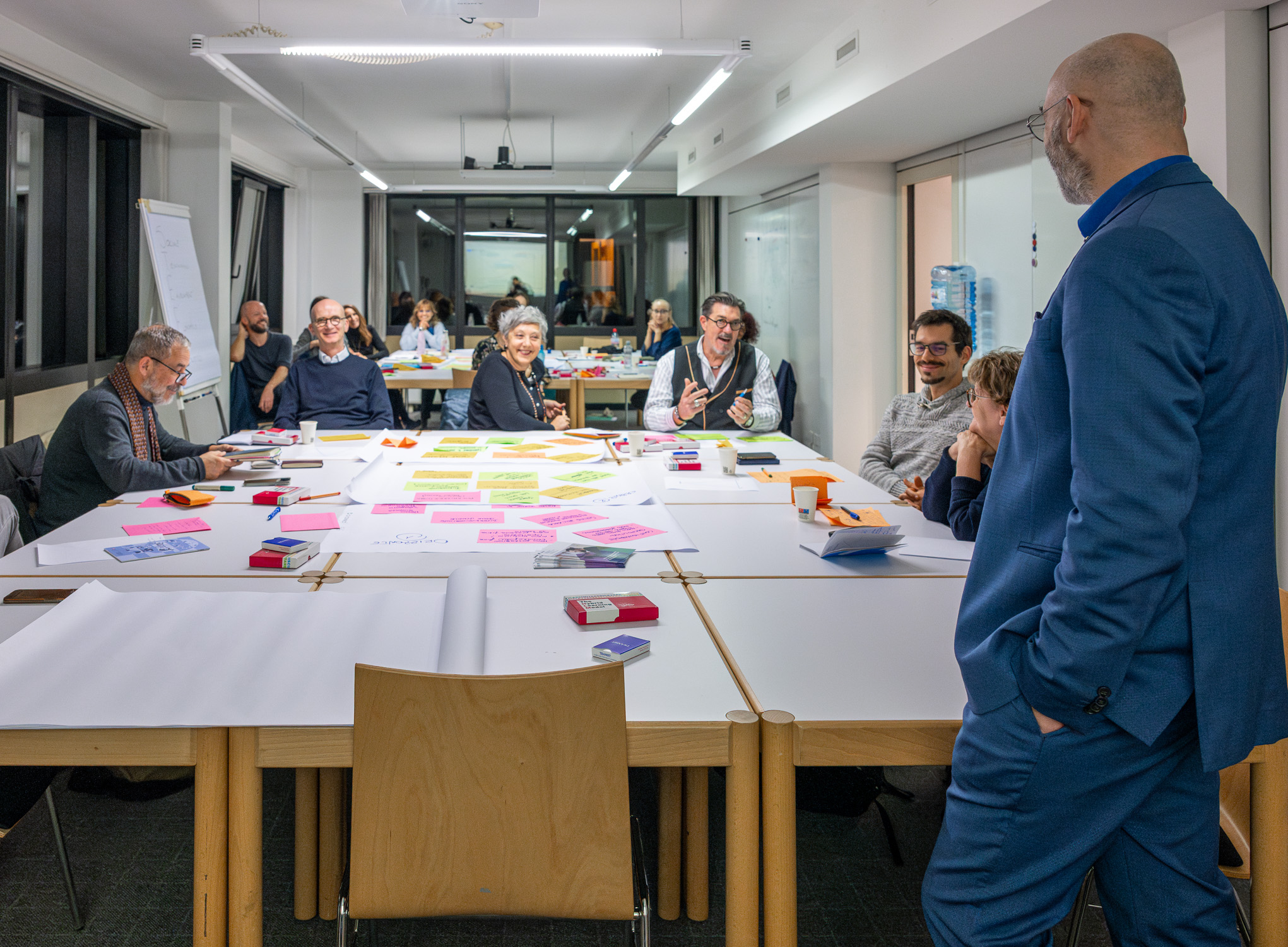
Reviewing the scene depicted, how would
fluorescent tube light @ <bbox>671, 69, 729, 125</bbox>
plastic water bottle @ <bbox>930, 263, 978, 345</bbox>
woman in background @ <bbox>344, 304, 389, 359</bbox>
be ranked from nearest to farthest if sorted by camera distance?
fluorescent tube light @ <bbox>671, 69, 729, 125</bbox> → plastic water bottle @ <bbox>930, 263, 978, 345</bbox> → woman in background @ <bbox>344, 304, 389, 359</bbox>

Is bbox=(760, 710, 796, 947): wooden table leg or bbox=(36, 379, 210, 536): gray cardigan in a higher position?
bbox=(36, 379, 210, 536): gray cardigan

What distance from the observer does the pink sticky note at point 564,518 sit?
2.62 meters

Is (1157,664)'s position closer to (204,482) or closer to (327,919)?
(327,919)

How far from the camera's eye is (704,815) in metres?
2.04

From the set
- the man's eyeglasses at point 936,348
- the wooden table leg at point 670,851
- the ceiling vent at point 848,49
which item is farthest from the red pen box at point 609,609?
the ceiling vent at point 848,49

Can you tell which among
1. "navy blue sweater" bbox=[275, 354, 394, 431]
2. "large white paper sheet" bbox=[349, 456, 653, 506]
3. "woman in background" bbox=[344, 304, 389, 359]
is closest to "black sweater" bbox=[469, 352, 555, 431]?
"navy blue sweater" bbox=[275, 354, 394, 431]

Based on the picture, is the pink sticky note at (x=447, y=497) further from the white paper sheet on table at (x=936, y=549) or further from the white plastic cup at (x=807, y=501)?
the white paper sheet on table at (x=936, y=549)

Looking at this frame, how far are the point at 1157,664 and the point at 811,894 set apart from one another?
4.07 ft

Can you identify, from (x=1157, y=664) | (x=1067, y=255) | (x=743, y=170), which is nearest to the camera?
(x=1157, y=664)

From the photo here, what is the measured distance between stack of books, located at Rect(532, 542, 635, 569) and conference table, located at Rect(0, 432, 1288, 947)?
36 millimetres

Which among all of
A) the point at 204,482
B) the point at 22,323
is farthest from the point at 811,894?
the point at 22,323

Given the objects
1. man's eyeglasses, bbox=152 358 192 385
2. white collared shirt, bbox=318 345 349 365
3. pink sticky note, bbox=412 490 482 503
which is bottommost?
pink sticky note, bbox=412 490 482 503

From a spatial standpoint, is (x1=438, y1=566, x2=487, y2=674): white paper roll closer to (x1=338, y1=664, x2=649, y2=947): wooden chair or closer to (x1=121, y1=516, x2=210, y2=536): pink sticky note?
(x1=338, y1=664, x2=649, y2=947): wooden chair

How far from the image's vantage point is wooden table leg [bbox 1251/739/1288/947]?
140 cm
